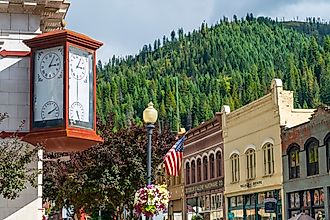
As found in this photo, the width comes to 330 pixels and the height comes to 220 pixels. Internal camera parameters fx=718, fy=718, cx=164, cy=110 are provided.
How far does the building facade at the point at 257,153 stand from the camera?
154 feet

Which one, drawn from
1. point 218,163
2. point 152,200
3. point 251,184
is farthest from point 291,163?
point 152,200

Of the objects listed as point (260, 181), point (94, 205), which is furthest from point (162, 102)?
point (94, 205)

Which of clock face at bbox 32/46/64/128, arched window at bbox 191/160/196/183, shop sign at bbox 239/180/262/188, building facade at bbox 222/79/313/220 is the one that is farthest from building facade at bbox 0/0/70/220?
arched window at bbox 191/160/196/183

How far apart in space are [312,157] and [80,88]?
30.8 m

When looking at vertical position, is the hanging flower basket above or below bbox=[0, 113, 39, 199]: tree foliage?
below

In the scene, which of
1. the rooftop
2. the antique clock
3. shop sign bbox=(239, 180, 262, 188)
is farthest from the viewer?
shop sign bbox=(239, 180, 262, 188)

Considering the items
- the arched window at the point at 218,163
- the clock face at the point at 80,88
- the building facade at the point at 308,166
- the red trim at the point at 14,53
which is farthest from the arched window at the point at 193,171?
the clock face at the point at 80,88

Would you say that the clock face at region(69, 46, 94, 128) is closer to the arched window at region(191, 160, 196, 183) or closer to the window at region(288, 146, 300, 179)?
the window at region(288, 146, 300, 179)

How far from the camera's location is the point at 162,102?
16700cm

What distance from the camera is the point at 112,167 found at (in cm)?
3325

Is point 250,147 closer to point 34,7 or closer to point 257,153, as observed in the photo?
point 257,153

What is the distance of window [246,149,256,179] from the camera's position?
168ft

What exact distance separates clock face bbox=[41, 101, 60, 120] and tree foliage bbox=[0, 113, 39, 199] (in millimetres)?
717

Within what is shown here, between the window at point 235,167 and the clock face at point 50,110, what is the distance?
1580 inches
